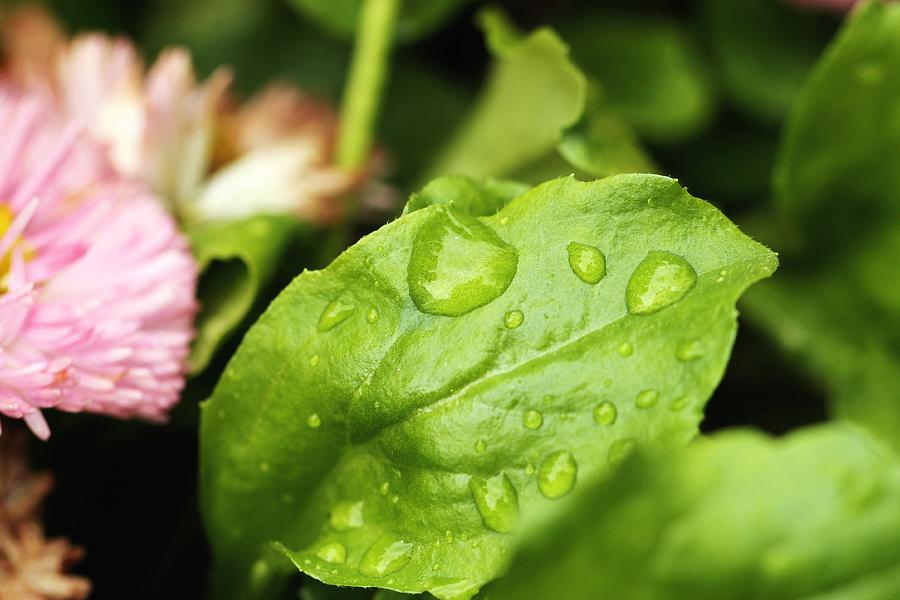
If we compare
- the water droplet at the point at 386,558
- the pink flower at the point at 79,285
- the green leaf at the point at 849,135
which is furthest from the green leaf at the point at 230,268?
the green leaf at the point at 849,135

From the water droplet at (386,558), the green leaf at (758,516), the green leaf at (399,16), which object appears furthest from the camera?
the green leaf at (399,16)

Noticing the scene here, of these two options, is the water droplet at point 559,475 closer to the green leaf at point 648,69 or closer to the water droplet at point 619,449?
the water droplet at point 619,449

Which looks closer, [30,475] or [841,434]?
[841,434]

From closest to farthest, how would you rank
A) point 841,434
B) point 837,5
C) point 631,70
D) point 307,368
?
point 841,434 → point 307,368 → point 837,5 → point 631,70

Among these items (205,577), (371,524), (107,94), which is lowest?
(205,577)

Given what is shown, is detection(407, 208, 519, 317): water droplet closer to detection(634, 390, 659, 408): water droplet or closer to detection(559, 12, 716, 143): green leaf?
detection(634, 390, 659, 408): water droplet

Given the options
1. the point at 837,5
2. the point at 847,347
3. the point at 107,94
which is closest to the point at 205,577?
the point at 107,94

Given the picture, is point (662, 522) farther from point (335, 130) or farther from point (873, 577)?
point (335, 130)
